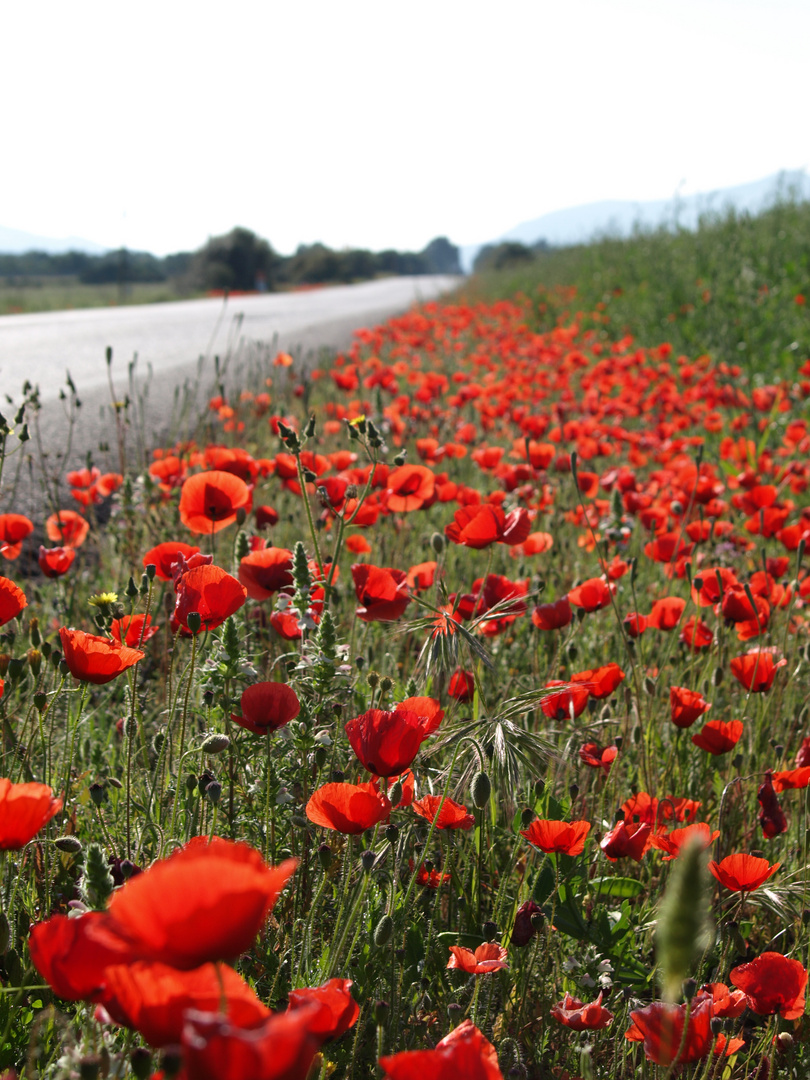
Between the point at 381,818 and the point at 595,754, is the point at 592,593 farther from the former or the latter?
the point at 381,818

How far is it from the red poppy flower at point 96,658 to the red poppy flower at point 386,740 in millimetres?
342

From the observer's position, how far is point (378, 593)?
5.99 ft

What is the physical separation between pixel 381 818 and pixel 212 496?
0.95 meters

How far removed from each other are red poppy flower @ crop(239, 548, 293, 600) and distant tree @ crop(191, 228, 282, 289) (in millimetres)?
42125

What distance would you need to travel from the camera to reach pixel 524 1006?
1.49m

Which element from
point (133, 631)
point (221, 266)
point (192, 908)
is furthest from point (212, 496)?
point (221, 266)

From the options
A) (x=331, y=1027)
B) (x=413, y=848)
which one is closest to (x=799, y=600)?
(x=413, y=848)

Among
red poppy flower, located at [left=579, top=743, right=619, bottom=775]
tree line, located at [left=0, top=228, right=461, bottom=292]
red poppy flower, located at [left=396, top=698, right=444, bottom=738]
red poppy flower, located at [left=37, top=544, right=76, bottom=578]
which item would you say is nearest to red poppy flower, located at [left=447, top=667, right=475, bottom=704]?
red poppy flower, located at [left=579, top=743, right=619, bottom=775]

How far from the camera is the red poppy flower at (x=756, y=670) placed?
80.8 inches

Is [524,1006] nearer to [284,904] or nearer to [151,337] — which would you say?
[284,904]

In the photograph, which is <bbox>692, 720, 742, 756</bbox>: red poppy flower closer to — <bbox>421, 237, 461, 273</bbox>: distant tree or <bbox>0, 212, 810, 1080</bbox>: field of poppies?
<bbox>0, 212, 810, 1080</bbox>: field of poppies

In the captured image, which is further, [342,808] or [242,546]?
[242,546]

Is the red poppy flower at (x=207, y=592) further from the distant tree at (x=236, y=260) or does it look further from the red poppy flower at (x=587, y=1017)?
the distant tree at (x=236, y=260)

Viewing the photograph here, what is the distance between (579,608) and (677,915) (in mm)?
2007
